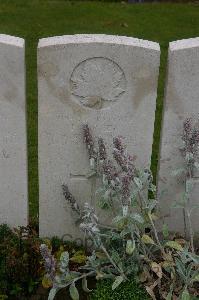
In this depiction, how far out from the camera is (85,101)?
3.75m

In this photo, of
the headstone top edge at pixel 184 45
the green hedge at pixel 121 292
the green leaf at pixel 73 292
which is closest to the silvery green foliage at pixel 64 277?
the green leaf at pixel 73 292

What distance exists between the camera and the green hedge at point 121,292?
→ 3.57 metres

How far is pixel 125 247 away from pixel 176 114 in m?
0.88

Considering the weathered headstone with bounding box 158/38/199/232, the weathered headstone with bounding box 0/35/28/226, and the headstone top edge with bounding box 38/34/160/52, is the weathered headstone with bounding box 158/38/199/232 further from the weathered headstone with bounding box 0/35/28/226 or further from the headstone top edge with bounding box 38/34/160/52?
the weathered headstone with bounding box 0/35/28/226

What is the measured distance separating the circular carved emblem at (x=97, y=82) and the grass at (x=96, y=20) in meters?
3.35

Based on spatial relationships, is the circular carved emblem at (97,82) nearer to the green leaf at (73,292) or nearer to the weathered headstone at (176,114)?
the weathered headstone at (176,114)

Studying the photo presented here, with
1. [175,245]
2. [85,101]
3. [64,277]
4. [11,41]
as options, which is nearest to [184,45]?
[85,101]

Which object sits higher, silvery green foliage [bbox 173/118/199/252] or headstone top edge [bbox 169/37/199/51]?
headstone top edge [bbox 169/37/199/51]

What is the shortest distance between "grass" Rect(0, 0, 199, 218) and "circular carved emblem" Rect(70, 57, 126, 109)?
11.0ft

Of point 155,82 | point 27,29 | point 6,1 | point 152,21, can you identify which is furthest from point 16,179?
point 6,1

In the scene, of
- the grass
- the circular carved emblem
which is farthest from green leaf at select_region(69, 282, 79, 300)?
the grass

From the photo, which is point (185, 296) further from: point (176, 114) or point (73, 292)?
point (176, 114)

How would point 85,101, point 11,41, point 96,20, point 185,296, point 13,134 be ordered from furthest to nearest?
1. point 96,20
2. point 13,134
3. point 85,101
4. point 11,41
5. point 185,296

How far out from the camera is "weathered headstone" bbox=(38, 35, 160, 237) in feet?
11.8
